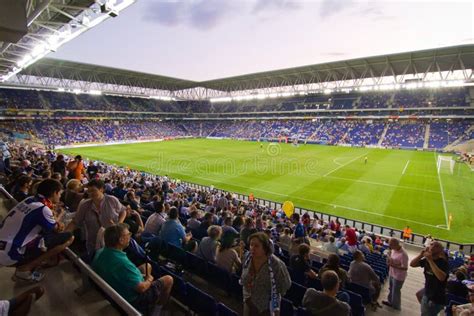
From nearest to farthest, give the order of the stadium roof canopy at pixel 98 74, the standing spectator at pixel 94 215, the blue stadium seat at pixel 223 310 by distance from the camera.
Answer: the blue stadium seat at pixel 223 310 < the standing spectator at pixel 94 215 < the stadium roof canopy at pixel 98 74

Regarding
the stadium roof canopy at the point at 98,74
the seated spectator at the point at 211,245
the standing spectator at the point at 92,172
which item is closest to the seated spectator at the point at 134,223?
the seated spectator at the point at 211,245

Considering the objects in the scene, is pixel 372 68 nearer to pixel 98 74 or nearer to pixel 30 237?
pixel 98 74

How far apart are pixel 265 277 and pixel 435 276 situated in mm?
3466

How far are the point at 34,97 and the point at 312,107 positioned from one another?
6666 cm

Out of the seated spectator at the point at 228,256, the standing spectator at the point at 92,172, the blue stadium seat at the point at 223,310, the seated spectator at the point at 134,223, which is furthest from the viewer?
the standing spectator at the point at 92,172

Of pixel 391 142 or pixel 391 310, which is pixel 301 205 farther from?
pixel 391 142

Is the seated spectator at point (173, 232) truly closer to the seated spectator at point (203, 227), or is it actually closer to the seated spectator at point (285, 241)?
the seated spectator at point (203, 227)

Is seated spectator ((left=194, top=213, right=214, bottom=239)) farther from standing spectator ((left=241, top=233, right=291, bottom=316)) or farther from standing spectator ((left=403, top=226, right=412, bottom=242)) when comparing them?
standing spectator ((left=403, top=226, right=412, bottom=242))

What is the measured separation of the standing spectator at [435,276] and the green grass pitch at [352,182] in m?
13.0

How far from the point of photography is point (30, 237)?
11.3ft

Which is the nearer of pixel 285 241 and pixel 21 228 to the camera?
pixel 21 228

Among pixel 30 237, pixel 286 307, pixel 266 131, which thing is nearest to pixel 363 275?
pixel 286 307

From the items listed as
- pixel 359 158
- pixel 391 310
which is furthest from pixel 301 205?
pixel 359 158

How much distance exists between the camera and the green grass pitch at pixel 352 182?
1783 cm
